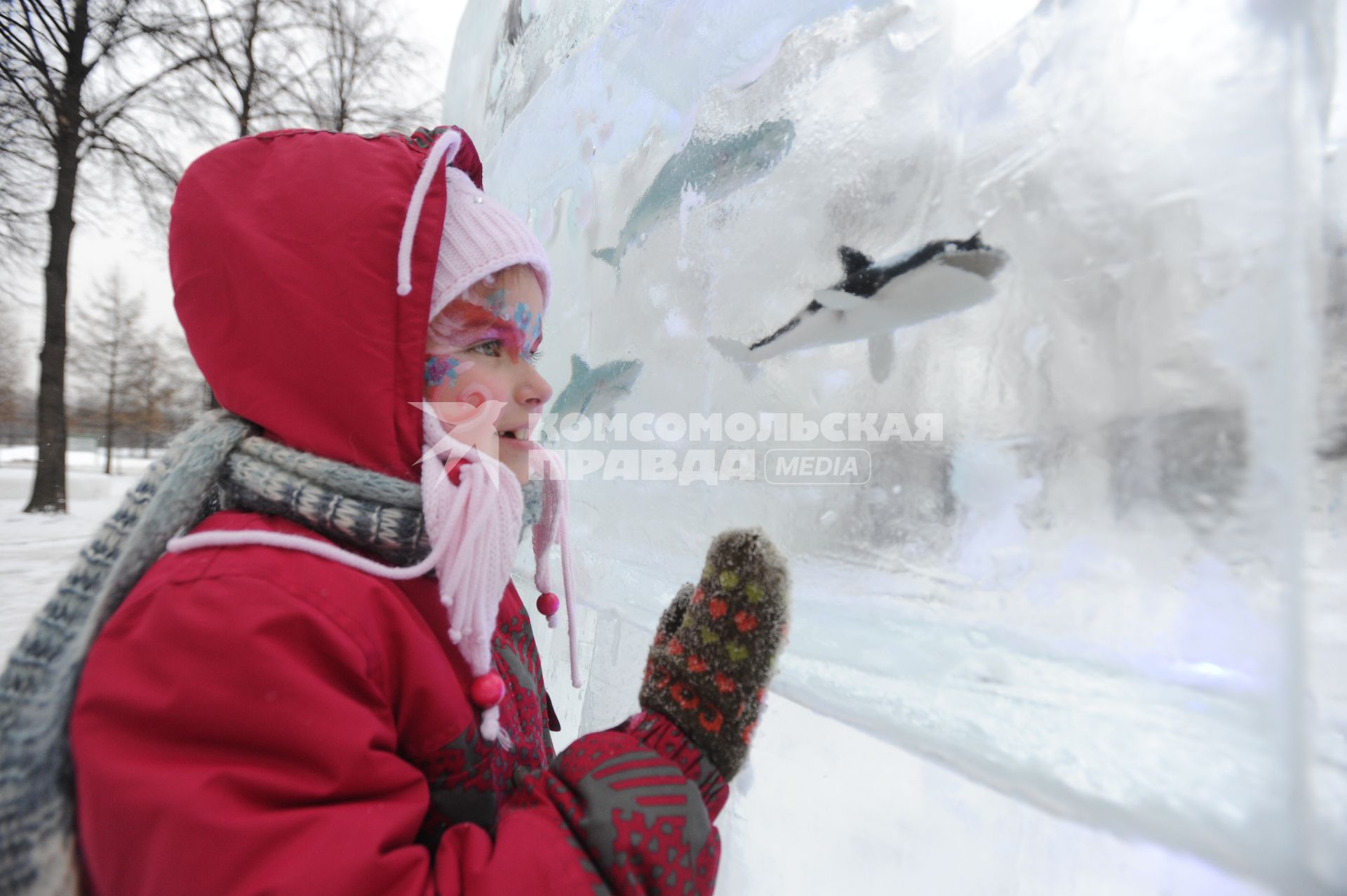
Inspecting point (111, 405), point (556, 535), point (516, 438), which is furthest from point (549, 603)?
point (111, 405)

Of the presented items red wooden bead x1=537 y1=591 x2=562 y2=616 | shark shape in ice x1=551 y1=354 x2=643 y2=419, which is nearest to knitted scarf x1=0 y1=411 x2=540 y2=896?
red wooden bead x1=537 y1=591 x2=562 y2=616

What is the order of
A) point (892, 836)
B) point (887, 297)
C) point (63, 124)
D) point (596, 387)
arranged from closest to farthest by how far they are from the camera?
point (892, 836)
point (887, 297)
point (596, 387)
point (63, 124)

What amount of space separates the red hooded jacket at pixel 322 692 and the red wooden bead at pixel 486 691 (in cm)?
2

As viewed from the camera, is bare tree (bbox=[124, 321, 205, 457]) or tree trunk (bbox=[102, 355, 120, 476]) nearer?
bare tree (bbox=[124, 321, 205, 457])

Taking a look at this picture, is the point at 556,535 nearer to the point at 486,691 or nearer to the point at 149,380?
the point at 486,691

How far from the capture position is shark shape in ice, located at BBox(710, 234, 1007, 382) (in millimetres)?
792

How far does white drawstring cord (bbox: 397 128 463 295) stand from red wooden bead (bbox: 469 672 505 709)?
404 millimetres

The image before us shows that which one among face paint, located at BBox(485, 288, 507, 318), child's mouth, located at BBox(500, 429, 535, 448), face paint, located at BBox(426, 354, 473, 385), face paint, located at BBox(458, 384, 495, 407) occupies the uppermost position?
face paint, located at BBox(485, 288, 507, 318)

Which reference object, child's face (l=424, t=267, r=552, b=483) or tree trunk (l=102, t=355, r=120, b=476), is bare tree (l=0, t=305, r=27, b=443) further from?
child's face (l=424, t=267, r=552, b=483)

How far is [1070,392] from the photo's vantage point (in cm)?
70

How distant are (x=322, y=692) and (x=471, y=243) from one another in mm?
507

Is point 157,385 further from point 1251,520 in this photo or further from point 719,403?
point 1251,520

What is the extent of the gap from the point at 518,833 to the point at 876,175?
2.88 feet

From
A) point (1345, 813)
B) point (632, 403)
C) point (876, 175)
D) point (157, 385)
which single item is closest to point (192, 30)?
point (632, 403)
